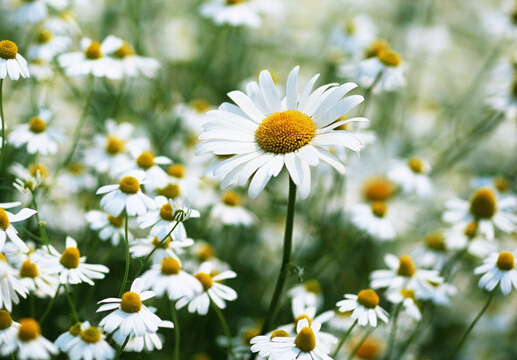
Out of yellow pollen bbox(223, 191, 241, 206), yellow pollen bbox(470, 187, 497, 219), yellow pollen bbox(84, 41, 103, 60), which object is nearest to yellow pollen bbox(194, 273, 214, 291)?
yellow pollen bbox(223, 191, 241, 206)

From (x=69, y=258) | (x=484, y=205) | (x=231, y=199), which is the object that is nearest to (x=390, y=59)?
(x=484, y=205)

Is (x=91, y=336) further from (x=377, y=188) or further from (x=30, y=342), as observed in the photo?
(x=377, y=188)

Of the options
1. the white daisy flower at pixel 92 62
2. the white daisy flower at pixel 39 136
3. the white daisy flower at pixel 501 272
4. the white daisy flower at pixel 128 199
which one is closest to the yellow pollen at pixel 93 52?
the white daisy flower at pixel 92 62

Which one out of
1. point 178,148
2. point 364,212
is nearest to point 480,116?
point 364,212

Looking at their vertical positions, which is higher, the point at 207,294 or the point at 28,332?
the point at 28,332

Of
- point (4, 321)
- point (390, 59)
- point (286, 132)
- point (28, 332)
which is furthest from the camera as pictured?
point (390, 59)

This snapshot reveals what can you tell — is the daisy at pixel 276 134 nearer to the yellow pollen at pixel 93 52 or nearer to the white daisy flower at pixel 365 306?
the white daisy flower at pixel 365 306

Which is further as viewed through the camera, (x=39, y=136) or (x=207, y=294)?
(x=39, y=136)
